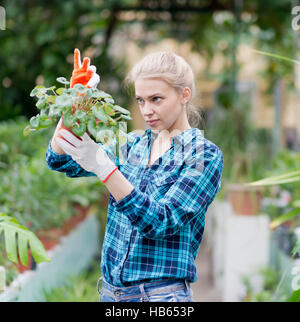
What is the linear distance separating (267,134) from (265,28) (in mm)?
1196

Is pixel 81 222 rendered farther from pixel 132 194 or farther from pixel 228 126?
pixel 132 194

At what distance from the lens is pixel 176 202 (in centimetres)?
108

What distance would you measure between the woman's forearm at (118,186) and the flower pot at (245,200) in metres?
2.62

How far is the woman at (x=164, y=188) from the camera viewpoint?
112 centimetres

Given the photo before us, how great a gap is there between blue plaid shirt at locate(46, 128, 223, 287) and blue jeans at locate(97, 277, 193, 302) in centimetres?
2

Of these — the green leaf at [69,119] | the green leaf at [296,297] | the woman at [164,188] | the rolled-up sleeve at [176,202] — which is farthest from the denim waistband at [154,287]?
the green leaf at [69,119]

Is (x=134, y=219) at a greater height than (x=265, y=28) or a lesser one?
lesser

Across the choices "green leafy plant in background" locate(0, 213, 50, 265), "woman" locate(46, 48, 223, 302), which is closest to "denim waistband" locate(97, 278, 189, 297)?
"woman" locate(46, 48, 223, 302)

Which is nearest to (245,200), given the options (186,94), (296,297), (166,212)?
(296,297)

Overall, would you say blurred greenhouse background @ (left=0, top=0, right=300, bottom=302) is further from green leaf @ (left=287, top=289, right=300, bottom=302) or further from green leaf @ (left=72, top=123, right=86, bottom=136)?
green leaf @ (left=72, top=123, right=86, bottom=136)

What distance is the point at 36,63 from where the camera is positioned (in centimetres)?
504

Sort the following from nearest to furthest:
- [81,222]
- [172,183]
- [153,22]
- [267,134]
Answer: [172,183] → [81,222] → [267,134] → [153,22]

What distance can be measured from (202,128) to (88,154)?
1.62 feet
